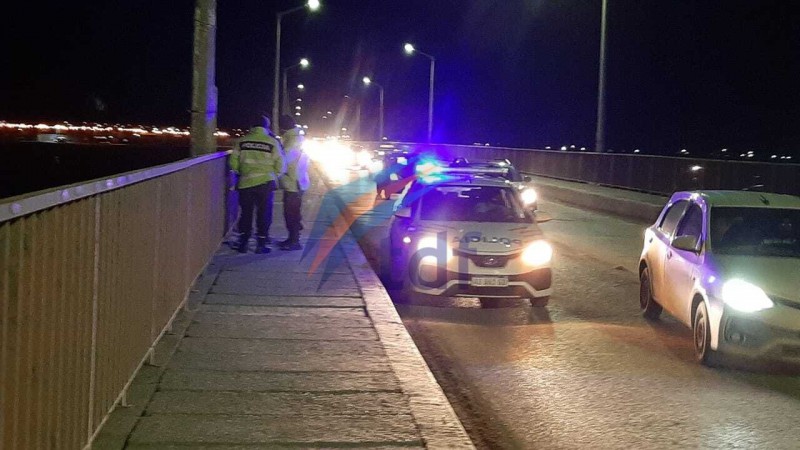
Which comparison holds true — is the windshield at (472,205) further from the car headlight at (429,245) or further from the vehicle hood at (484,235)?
the car headlight at (429,245)

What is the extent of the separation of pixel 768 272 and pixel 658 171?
23.8m

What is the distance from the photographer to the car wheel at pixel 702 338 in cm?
837

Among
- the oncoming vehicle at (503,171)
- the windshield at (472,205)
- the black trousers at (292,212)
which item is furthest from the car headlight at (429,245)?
the oncoming vehicle at (503,171)

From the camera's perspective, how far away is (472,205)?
480 inches

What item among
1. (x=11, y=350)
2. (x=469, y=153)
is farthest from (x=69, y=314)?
(x=469, y=153)

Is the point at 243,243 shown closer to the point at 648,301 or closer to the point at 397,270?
the point at 397,270

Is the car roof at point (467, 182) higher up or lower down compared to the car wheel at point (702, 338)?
higher up

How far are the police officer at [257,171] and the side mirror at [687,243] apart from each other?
6.78m

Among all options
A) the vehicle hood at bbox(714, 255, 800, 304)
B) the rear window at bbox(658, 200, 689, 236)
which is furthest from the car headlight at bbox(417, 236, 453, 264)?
the vehicle hood at bbox(714, 255, 800, 304)

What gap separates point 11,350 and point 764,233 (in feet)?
24.7

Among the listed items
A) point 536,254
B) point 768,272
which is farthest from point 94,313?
point 536,254

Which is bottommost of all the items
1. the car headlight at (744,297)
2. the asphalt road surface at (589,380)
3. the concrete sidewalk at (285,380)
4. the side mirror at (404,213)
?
the asphalt road surface at (589,380)

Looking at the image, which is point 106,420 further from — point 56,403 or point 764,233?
point 764,233

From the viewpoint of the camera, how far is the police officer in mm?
14219
